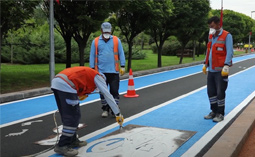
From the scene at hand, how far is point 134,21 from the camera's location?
16.9m

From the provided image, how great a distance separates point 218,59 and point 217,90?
61 cm

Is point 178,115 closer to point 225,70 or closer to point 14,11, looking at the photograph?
point 225,70

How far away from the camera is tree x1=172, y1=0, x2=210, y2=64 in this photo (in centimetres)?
2025

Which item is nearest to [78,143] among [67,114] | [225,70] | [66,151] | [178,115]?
[66,151]

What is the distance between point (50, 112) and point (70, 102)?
3.27m

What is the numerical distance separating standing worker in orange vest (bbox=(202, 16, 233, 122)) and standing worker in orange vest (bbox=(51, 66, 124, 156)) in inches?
104

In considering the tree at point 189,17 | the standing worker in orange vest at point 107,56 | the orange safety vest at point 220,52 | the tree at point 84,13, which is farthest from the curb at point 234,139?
the tree at point 189,17

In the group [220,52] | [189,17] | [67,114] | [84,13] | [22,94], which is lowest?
[22,94]

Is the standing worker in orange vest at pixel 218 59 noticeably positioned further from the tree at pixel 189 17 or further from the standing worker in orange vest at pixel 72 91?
the tree at pixel 189 17

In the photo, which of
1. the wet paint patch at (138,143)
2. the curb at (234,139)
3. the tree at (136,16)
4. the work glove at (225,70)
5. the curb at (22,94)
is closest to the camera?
the curb at (234,139)

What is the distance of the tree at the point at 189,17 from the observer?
66.4 feet

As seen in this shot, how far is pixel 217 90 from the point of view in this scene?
6.23 metres

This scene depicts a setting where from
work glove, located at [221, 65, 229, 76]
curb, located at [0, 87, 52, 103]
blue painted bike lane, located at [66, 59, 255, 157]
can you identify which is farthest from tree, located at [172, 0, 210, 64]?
work glove, located at [221, 65, 229, 76]

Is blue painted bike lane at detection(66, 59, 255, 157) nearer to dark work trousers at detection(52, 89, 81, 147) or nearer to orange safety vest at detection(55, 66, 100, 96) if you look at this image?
dark work trousers at detection(52, 89, 81, 147)
